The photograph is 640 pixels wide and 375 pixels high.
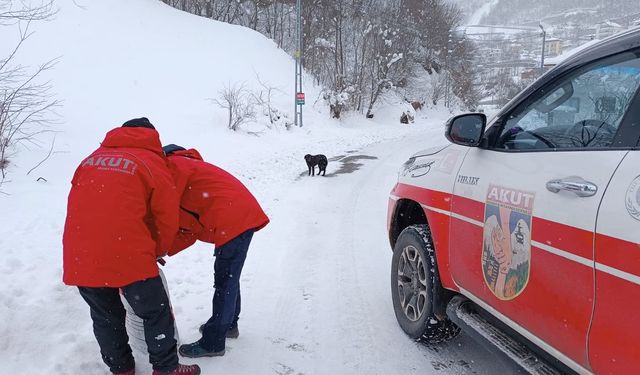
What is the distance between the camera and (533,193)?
2.16 meters

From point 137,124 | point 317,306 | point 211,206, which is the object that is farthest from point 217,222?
point 317,306

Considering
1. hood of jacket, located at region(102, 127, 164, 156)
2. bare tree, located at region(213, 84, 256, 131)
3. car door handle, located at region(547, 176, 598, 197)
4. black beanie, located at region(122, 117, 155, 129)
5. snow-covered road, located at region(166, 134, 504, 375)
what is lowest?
snow-covered road, located at region(166, 134, 504, 375)

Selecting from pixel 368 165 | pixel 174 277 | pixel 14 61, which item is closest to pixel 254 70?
pixel 14 61

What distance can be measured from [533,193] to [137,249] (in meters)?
2.01

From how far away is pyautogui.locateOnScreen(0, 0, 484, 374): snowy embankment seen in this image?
127 inches

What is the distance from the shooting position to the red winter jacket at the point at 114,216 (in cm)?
238

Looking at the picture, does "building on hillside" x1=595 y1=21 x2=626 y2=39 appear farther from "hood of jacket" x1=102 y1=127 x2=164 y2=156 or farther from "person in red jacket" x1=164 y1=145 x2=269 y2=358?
"hood of jacket" x1=102 y1=127 x2=164 y2=156

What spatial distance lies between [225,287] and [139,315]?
2.02 feet

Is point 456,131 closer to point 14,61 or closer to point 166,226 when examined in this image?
point 166,226

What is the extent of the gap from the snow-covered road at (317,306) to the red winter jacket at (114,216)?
105 centimetres

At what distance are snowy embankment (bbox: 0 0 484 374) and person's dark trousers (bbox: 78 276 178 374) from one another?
321 mm

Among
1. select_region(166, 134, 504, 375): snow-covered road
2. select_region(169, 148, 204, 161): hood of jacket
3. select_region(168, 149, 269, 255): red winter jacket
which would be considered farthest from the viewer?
select_region(166, 134, 504, 375): snow-covered road

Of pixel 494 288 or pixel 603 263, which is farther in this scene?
pixel 494 288

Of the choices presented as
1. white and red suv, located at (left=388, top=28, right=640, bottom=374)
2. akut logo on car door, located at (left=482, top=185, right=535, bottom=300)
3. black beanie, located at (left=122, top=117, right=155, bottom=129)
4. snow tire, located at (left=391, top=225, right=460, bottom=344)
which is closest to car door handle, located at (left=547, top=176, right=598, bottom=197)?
white and red suv, located at (left=388, top=28, right=640, bottom=374)
